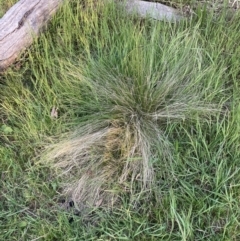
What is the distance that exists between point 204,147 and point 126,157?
0.41 metres

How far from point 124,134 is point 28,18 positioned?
1.04 meters

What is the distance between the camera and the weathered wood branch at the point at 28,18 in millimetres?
2551

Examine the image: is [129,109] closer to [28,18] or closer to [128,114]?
[128,114]

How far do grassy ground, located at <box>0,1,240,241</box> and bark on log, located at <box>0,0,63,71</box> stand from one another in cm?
8

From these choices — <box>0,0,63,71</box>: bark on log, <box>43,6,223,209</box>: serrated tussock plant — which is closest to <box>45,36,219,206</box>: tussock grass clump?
<box>43,6,223,209</box>: serrated tussock plant

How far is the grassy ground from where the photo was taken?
2018mm

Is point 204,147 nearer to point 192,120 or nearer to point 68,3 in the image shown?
point 192,120

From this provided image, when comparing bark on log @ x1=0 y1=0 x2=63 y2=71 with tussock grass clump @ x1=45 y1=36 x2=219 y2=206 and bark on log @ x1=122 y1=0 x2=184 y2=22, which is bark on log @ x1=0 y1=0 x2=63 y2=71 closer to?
tussock grass clump @ x1=45 y1=36 x2=219 y2=206

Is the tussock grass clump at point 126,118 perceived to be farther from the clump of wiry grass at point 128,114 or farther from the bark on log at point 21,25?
the bark on log at point 21,25

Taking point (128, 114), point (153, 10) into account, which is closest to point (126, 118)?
point (128, 114)

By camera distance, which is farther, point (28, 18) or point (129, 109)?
point (28, 18)

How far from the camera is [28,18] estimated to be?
265 cm

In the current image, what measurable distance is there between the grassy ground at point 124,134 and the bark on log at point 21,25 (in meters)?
0.08

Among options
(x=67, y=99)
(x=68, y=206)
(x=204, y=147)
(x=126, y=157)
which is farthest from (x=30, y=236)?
(x=204, y=147)
